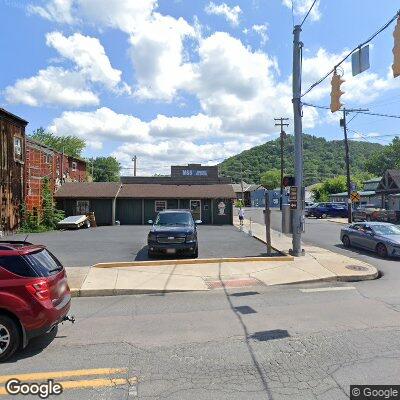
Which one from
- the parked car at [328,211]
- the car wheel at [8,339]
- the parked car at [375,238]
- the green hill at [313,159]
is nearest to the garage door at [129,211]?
the parked car at [375,238]

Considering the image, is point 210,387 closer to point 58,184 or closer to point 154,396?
point 154,396

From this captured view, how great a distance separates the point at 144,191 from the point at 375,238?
21.8 m

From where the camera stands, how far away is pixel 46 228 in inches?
1117

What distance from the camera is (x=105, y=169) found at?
95.6m

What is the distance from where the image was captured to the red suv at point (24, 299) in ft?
18.0

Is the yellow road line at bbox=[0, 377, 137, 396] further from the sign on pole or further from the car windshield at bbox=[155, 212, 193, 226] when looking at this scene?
the car windshield at bbox=[155, 212, 193, 226]

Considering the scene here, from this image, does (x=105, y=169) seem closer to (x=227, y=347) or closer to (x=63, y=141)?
(x=63, y=141)

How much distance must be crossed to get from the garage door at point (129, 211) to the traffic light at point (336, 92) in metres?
24.5

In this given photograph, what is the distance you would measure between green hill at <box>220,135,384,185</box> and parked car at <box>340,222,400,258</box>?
300 ft

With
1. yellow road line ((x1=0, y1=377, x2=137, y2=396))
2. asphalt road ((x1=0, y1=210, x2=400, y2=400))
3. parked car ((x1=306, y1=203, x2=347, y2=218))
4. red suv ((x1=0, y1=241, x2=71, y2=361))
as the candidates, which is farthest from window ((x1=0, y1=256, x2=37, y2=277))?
parked car ((x1=306, y1=203, x2=347, y2=218))

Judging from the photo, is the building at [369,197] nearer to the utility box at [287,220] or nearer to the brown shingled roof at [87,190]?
the brown shingled roof at [87,190]

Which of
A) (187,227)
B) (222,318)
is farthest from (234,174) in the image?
(222,318)

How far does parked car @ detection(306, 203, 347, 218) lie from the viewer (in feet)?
143

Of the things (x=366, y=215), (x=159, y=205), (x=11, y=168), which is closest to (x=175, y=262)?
(x=11, y=168)
